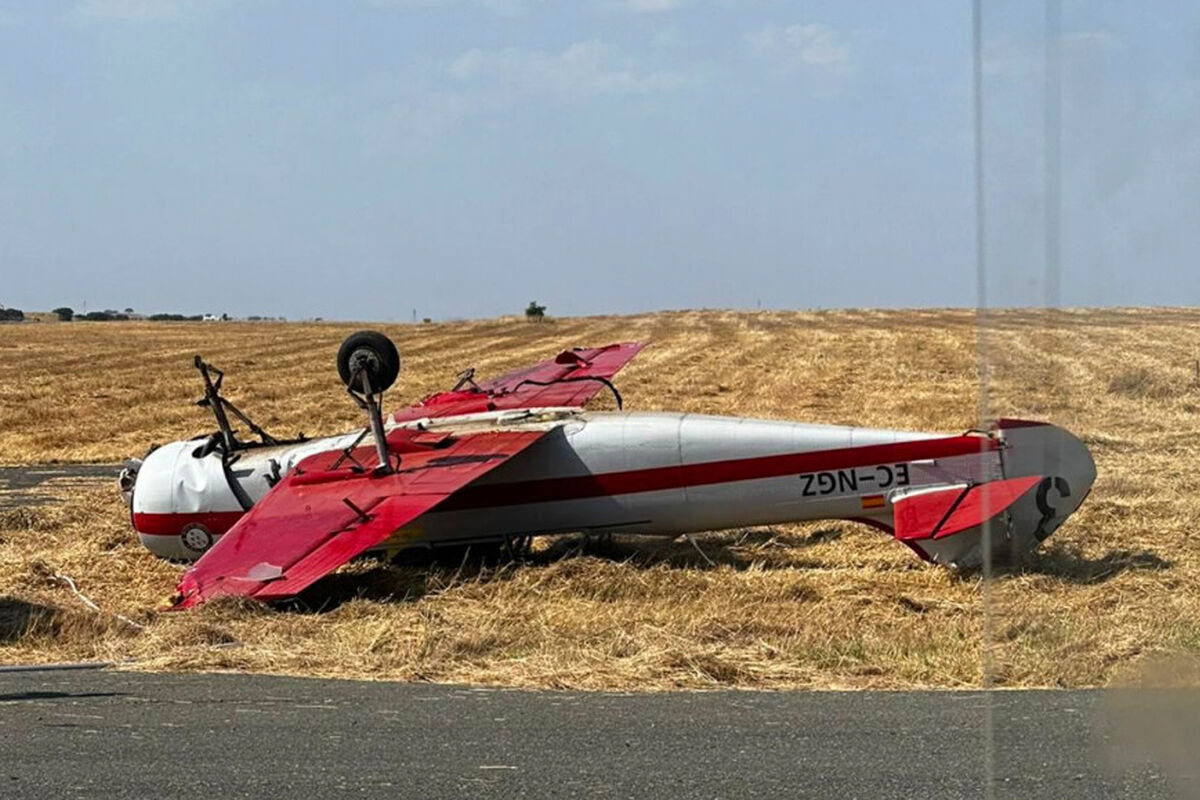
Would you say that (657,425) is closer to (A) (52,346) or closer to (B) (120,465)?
(B) (120,465)

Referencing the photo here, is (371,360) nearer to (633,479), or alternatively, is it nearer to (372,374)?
(372,374)

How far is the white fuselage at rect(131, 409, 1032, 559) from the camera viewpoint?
35.0 feet

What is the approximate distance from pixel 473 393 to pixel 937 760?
861cm

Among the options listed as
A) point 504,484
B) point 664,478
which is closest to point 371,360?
point 504,484

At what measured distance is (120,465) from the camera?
59.1 ft

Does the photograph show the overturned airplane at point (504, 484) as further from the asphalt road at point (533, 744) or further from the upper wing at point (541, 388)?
the asphalt road at point (533, 744)

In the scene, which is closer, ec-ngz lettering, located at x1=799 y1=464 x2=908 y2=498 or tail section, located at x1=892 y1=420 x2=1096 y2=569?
tail section, located at x1=892 y1=420 x2=1096 y2=569

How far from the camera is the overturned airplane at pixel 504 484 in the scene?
32.3 feet

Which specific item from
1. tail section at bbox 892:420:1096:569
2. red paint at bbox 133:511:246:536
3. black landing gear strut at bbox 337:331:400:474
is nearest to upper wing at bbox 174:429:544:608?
black landing gear strut at bbox 337:331:400:474

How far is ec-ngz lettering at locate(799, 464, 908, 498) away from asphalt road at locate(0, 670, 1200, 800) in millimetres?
4117

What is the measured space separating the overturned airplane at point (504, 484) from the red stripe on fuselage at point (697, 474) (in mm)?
11

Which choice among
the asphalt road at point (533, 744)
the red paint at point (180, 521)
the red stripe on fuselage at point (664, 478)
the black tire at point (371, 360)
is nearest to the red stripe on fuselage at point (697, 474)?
the red stripe on fuselage at point (664, 478)

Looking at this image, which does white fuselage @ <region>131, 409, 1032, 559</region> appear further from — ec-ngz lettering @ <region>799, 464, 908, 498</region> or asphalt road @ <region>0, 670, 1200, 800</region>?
asphalt road @ <region>0, 670, 1200, 800</region>

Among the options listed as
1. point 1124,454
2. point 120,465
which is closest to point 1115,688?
point 1124,454
